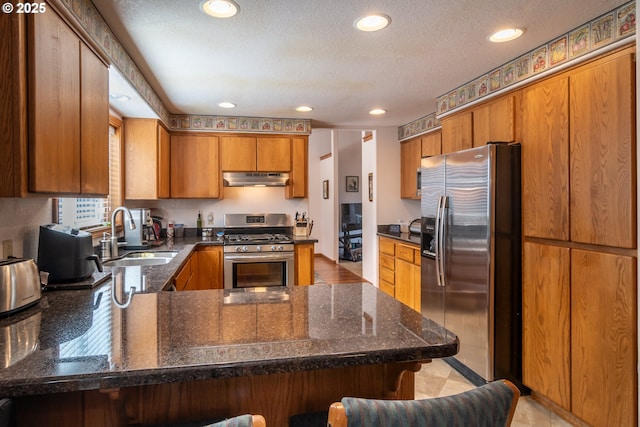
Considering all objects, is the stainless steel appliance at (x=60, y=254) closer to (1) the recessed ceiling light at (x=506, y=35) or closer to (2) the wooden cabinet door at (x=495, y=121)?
(1) the recessed ceiling light at (x=506, y=35)

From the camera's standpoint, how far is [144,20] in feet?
6.54

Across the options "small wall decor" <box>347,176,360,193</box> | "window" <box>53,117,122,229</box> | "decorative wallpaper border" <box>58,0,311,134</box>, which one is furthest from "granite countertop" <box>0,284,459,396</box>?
"small wall decor" <box>347,176,360,193</box>

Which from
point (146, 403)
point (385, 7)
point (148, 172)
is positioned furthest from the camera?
point (148, 172)

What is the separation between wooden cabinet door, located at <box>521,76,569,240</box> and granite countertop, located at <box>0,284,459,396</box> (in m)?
1.39

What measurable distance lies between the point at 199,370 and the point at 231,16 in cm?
178

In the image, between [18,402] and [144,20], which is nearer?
[18,402]

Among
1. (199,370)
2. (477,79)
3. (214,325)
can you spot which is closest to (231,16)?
(214,325)

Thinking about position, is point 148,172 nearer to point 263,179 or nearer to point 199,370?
point 263,179

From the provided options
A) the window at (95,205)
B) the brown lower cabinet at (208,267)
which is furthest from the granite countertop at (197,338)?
the brown lower cabinet at (208,267)

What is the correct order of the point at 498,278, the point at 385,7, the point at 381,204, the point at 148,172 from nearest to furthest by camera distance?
the point at 385,7, the point at 498,278, the point at 148,172, the point at 381,204

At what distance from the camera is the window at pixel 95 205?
7.77 ft

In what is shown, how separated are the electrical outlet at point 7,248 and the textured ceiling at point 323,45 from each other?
1.20 metres

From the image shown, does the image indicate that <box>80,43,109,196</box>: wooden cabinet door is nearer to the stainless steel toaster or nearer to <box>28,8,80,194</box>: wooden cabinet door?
<box>28,8,80,194</box>: wooden cabinet door

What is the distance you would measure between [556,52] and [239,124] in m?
3.13
